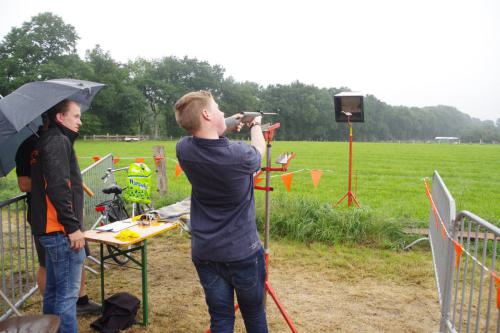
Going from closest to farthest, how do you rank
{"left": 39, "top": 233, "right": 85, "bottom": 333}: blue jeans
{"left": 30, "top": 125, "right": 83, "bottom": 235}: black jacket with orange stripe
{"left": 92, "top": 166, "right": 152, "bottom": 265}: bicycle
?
{"left": 30, "top": 125, "right": 83, "bottom": 235}: black jacket with orange stripe → {"left": 39, "top": 233, "right": 85, "bottom": 333}: blue jeans → {"left": 92, "top": 166, "right": 152, "bottom": 265}: bicycle

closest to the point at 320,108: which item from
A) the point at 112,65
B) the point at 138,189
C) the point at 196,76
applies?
the point at 196,76

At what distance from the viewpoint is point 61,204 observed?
2545 millimetres

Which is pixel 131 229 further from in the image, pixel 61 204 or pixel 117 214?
pixel 117 214

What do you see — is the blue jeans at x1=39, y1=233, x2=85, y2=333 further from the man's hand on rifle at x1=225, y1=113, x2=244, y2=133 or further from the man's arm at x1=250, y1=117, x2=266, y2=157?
the man's arm at x1=250, y1=117, x2=266, y2=157

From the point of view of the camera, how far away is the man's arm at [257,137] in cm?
225

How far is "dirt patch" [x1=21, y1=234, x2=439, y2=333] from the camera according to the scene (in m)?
3.69

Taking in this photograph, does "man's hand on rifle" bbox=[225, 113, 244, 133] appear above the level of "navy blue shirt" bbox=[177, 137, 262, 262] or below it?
above

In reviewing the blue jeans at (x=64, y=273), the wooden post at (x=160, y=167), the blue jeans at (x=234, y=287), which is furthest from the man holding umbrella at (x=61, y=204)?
the wooden post at (x=160, y=167)

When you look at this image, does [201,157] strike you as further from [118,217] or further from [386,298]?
[118,217]

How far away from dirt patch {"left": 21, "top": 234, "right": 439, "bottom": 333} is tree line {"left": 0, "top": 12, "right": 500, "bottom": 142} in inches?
1082

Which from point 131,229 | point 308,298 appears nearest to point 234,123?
point 131,229

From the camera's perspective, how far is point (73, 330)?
2.80m

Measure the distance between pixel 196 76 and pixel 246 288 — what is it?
7366cm

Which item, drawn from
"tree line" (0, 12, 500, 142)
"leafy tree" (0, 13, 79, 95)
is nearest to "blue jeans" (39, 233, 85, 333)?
"tree line" (0, 12, 500, 142)
